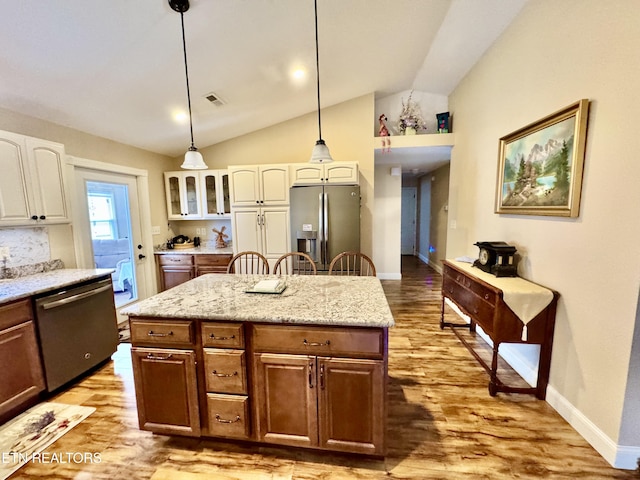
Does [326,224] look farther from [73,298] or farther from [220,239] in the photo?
[73,298]

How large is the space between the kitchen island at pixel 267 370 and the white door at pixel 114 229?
2.15 m

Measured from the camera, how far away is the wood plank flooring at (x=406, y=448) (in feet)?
4.73

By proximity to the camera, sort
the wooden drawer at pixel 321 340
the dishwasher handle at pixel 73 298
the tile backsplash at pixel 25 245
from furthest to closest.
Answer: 1. the tile backsplash at pixel 25 245
2. the dishwasher handle at pixel 73 298
3. the wooden drawer at pixel 321 340

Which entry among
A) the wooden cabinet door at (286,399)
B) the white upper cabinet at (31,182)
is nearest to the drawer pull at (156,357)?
the wooden cabinet door at (286,399)

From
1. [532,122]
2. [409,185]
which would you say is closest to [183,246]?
[532,122]

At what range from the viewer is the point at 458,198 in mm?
3557

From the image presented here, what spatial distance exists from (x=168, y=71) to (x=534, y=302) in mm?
3521

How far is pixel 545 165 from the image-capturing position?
6.49ft

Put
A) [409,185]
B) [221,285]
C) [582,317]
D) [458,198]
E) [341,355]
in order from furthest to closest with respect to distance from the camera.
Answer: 1. [409,185]
2. [458,198]
3. [221,285]
4. [582,317]
5. [341,355]

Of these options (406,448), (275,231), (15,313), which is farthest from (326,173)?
(15,313)

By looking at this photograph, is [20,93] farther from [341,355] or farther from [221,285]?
[341,355]

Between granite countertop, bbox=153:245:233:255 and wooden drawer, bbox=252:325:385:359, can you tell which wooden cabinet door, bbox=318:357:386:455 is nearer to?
wooden drawer, bbox=252:325:385:359

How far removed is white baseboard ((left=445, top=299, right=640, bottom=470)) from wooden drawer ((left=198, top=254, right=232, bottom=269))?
357 cm

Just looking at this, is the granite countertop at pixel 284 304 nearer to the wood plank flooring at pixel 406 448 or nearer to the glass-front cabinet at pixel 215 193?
the wood plank flooring at pixel 406 448
